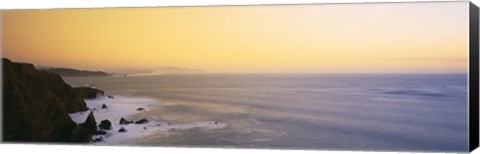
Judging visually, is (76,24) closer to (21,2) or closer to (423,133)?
(21,2)

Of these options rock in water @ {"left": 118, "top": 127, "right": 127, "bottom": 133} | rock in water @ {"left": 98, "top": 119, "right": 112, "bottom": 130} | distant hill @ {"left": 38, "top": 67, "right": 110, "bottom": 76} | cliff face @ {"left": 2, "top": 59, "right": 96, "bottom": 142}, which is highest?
distant hill @ {"left": 38, "top": 67, "right": 110, "bottom": 76}

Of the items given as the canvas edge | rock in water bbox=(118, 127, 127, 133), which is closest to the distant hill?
rock in water bbox=(118, 127, 127, 133)

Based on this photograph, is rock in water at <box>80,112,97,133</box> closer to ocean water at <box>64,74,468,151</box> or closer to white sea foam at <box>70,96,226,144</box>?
white sea foam at <box>70,96,226,144</box>

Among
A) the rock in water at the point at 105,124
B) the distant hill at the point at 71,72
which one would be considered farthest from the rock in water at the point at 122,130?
the distant hill at the point at 71,72

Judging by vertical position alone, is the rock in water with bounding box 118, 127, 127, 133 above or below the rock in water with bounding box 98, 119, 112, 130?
below

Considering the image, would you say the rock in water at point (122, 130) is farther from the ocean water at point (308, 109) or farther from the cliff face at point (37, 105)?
the cliff face at point (37, 105)

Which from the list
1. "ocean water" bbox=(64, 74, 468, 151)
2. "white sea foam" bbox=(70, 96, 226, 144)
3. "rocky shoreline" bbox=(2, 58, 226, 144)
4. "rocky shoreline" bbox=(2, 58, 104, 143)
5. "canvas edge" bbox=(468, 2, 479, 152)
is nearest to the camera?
"canvas edge" bbox=(468, 2, 479, 152)

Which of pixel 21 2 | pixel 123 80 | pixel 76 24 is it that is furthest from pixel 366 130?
pixel 21 2

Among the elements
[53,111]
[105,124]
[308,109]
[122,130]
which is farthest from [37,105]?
→ [308,109]
